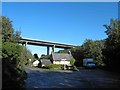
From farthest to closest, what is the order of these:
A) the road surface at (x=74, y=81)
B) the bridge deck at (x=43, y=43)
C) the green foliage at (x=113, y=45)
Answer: the bridge deck at (x=43, y=43)
the green foliage at (x=113, y=45)
the road surface at (x=74, y=81)

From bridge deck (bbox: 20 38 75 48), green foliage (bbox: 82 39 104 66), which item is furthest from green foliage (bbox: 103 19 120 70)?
bridge deck (bbox: 20 38 75 48)

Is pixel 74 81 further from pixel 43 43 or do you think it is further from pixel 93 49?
pixel 43 43

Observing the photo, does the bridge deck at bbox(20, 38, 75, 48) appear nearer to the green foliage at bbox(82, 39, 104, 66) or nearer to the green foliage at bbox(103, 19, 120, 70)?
the green foliage at bbox(82, 39, 104, 66)

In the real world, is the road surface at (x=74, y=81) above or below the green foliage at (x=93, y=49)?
below

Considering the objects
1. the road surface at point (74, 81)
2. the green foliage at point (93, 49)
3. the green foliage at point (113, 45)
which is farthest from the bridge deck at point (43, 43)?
the road surface at point (74, 81)

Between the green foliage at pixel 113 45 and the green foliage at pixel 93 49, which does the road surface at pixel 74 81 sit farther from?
the green foliage at pixel 93 49

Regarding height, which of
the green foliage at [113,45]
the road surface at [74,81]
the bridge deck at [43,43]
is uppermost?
the bridge deck at [43,43]

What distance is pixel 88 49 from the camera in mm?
68938

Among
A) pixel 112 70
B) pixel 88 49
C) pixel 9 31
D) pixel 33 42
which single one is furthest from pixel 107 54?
pixel 33 42

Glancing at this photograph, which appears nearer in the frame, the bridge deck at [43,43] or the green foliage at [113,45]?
the green foliage at [113,45]

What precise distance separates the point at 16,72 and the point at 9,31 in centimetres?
3167

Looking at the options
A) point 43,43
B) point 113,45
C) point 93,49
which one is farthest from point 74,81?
point 43,43

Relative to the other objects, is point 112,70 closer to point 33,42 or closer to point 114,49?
point 114,49

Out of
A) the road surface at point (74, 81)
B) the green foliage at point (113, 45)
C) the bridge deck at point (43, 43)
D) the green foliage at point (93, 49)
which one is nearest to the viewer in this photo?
the road surface at point (74, 81)
